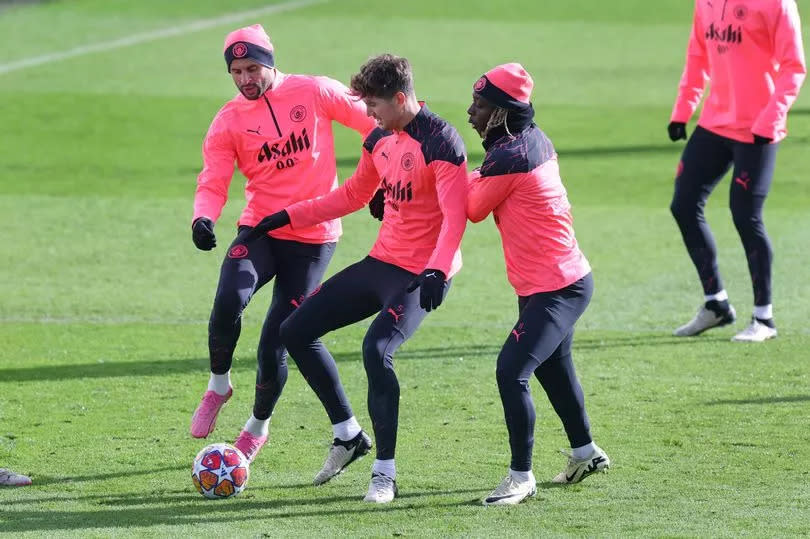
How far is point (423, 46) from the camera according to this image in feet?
95.6

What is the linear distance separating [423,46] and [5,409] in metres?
20.5

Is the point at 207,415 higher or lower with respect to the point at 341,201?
lower

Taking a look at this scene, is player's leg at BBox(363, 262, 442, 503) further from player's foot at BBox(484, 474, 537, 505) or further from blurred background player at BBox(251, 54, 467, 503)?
player's foot at BBox(484, 474, 537, 505)

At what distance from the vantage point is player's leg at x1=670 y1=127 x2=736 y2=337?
36.3 feet

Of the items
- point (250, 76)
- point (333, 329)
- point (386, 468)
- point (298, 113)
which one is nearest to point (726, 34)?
point (298, 113)

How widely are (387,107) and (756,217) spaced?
4.35 meters

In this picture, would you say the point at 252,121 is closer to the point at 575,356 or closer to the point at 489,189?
the point at 489,189

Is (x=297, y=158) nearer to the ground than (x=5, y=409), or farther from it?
farther from it

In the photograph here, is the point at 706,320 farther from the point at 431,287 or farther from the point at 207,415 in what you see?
the point at 431,287

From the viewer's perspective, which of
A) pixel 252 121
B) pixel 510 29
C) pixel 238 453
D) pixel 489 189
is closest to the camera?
pixel 489 189

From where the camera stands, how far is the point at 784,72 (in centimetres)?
1080

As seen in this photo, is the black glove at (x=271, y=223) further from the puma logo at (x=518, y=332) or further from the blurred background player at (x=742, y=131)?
the blurred background player at (x=742, y=131)

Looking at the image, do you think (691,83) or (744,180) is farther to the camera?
(691,83)

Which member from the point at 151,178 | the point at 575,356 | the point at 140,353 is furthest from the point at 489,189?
the point at 151,178
